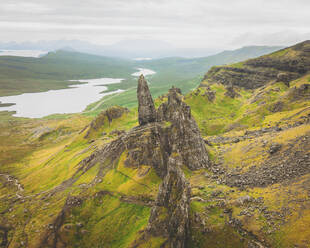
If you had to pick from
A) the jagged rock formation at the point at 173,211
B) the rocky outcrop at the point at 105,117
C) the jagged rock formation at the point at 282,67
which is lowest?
the rocky outcrop at the point at 105,117

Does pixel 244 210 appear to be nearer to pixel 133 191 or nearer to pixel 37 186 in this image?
pixel 133 191

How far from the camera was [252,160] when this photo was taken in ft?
142

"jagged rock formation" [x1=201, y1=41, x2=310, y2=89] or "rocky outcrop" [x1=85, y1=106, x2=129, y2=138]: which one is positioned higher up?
"jagged rock formation" [x1=201, y1=41, x2=310, y2=89]

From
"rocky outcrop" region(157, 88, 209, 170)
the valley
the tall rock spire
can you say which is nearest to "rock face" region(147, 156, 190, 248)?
the valley

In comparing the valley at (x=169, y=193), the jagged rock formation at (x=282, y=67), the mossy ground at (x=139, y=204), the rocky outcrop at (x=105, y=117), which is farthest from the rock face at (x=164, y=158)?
the jagged rock formation at (x=282, y=67)

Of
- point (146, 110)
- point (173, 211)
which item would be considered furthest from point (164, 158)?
point (173, 211)

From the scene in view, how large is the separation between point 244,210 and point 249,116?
88.5m

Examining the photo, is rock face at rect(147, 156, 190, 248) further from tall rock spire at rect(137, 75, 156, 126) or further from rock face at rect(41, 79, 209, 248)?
tall rock spire at rect(137, 75, 156, 126)

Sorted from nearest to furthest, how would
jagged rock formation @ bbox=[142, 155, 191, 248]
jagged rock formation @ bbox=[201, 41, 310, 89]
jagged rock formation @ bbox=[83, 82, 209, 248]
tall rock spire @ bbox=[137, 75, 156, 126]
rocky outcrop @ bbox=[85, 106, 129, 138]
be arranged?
jagged rock formation @ bbox=[142, 155, 191, 248] → jagged rock formation @ bbox=[83, 82, 209, 248] → tall rock spire @ bbox=[137, 75, 156, 126] → rocky outcrop @ bbox=[85, 106, 129, 138] → jagged rock formation @ bbox=[201, 41, 310, 89]

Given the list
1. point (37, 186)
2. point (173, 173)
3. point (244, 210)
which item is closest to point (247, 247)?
point (244, 210)

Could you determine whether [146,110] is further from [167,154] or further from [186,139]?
[186,139]

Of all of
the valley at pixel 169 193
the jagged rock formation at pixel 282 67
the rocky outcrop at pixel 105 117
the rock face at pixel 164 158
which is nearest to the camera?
the valley at pixel 169 193

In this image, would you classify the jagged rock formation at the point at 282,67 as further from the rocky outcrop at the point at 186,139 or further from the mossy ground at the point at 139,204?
the rocky outcrop at the point at 186,139

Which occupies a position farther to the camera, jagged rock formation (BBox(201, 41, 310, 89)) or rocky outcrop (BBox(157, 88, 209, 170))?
jagged rock formation (BBox(201, 41, 310, 89))
